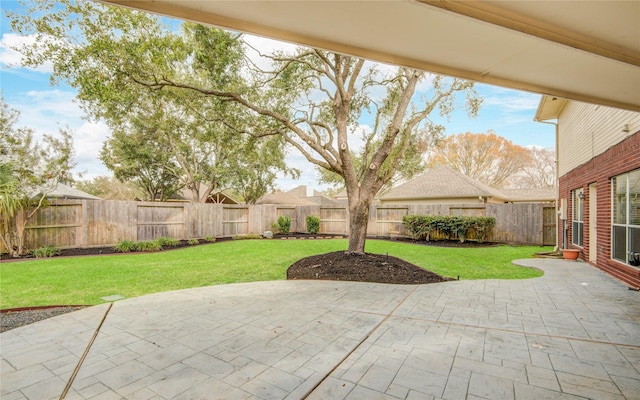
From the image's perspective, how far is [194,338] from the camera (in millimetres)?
3375

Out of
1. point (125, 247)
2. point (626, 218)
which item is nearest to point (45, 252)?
point (125, 247)

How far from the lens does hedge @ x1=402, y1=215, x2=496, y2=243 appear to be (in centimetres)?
1294

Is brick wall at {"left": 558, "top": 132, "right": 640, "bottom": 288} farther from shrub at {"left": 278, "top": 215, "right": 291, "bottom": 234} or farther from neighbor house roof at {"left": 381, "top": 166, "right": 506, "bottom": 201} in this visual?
shrub at {"left": 278, "top": 215, "right": 291, "bottom": 234}

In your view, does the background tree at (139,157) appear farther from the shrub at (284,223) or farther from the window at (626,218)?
the window at (626,218)

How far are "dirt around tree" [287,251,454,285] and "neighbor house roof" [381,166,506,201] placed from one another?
1184 centimetres

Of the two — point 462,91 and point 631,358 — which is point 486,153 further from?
point 631,358

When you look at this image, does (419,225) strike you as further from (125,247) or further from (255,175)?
(255,175)

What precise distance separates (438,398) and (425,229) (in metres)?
12.3

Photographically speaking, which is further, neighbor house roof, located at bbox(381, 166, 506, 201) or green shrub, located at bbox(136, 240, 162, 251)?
neighbor house roof, located at bbox(381, 166, 506, 201)

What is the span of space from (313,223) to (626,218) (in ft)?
40.7

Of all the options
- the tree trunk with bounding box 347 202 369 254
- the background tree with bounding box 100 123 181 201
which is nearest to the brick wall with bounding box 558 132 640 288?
the tree trunk with bounding box 347 202 369 254

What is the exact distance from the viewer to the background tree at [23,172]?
906cm

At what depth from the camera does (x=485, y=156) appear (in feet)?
91.5

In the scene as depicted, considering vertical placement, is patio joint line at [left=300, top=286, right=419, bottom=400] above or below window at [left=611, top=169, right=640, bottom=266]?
below
